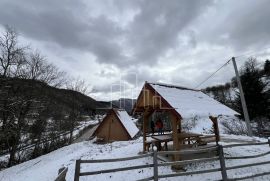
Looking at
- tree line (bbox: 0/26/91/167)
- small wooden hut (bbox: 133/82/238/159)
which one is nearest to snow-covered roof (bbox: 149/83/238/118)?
small wooden hut (bbox: 133/82/238/159)

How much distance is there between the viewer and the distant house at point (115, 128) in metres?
18.1

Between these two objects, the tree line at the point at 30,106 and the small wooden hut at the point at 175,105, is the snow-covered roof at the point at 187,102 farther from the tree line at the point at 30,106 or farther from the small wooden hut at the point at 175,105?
the tree line at the point at 30,106

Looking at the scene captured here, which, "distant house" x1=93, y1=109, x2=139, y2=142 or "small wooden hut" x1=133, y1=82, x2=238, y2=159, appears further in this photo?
"distant house" x1=93, y1=109, x2=139, y2=142

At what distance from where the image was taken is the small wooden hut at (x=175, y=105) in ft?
26.2

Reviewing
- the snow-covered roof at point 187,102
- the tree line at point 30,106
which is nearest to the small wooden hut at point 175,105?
the snow-covered roof at point 187,102

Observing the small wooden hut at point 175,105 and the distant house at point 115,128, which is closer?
the small wooden hut at point 175,105

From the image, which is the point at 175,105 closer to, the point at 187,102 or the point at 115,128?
the point at 187,102

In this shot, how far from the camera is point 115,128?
1878 centimetres

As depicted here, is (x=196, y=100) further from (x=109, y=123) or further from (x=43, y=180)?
(x=109, y=123)

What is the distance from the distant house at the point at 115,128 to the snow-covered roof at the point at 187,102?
9.22 metres

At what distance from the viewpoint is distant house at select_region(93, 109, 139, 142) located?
1809 cm

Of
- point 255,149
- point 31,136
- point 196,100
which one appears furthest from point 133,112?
point 31,136

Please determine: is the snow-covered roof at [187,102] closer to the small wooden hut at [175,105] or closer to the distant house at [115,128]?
the small wooden hut at [175,105]

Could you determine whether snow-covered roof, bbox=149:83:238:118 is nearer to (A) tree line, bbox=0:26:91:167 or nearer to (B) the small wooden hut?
(B) the small wooden hut
